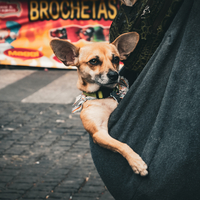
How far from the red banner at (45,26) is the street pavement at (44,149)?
2.35m

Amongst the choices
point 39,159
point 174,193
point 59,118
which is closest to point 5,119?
point 59,118

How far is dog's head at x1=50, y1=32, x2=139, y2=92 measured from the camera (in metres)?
2.07

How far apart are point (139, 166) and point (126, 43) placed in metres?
0.89

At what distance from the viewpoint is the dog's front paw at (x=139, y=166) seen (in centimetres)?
127

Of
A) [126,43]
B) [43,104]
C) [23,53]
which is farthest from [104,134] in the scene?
[23,53]

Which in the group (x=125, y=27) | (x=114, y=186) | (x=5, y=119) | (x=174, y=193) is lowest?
(x=5, y=119)

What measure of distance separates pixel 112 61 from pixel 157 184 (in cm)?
120

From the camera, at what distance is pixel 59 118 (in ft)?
19.7

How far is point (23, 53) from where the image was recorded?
10.1m

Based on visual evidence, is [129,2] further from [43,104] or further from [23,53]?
[23,53]

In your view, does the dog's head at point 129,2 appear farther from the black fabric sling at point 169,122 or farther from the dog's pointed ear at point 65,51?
the dog's pointed ear at point 65,51

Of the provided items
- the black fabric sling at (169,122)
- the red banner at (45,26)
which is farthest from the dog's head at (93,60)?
the red banner at (45,26)

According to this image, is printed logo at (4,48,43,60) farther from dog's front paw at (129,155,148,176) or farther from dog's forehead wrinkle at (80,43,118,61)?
dog's front paw at (129,155,148,176)

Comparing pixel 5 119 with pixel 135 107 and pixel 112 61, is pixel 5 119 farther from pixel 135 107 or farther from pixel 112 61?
pixel 135 107
